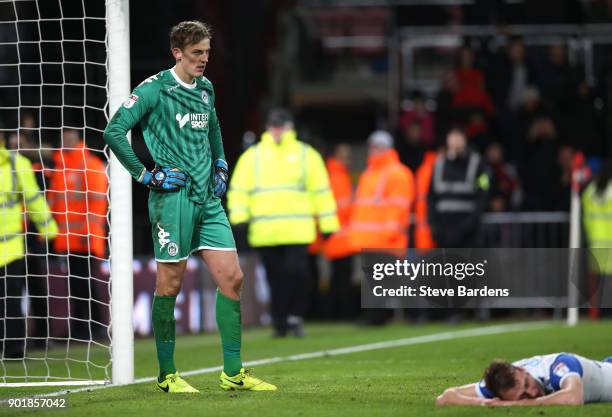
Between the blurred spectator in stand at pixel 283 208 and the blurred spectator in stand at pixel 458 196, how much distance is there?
2.16m

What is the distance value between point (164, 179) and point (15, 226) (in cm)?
465

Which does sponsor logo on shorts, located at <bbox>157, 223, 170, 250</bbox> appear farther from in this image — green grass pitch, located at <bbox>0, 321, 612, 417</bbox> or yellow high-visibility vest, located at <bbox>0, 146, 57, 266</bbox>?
yellow high-visibility vest, located at <bbox>0, 146, 57, 266</bbox>

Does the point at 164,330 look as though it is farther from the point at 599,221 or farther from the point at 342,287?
the point at 342,287

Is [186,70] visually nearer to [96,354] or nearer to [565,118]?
[96,354]

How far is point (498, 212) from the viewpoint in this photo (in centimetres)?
1836

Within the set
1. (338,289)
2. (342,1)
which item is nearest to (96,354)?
(338,289)

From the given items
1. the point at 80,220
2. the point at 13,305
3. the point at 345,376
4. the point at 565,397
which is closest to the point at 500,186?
the point at 80,220

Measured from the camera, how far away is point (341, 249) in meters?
18.5

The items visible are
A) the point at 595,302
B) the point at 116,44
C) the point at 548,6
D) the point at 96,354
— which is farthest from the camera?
the point at 548,6

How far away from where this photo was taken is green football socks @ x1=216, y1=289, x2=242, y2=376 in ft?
28.8

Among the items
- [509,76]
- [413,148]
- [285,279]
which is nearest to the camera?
[285,279]

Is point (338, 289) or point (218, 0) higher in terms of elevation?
point (218, 0)

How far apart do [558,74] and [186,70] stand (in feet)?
42.2

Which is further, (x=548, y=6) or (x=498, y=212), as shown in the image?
(x=548, y=6)
